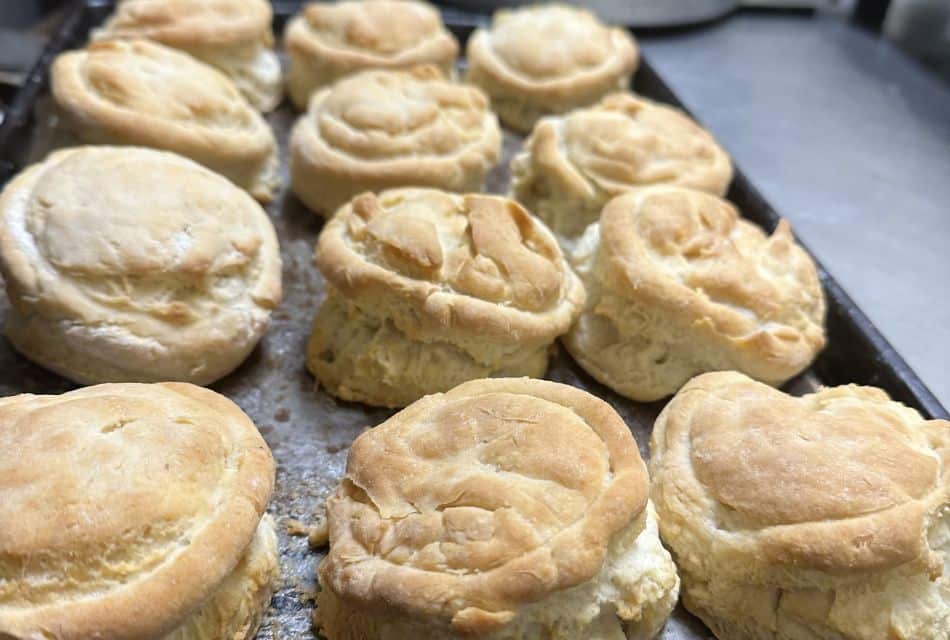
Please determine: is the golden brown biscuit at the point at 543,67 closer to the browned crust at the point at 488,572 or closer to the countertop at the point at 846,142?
the countertop at the point at 846,142

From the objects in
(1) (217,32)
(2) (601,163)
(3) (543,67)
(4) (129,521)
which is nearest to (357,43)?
(1) (217,32)

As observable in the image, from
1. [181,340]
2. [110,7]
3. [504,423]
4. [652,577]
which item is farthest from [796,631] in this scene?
[110,7]

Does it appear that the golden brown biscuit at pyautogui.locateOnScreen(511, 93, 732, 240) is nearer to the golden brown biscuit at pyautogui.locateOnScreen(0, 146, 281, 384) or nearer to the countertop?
the countertop

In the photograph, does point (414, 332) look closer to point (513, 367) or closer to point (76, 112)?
point (513, 367)

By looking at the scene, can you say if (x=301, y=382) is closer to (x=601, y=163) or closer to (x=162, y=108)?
(x=162, y=108)

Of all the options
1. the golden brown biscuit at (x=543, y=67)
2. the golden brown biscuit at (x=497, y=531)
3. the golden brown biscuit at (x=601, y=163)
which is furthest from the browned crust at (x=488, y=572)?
the golden brown biscuit at (x=543, y=67)

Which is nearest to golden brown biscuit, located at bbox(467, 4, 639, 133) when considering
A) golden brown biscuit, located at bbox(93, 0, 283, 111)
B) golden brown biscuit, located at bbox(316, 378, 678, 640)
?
golden brown biscuit, located at bbox(93, 0, 283, 111)
